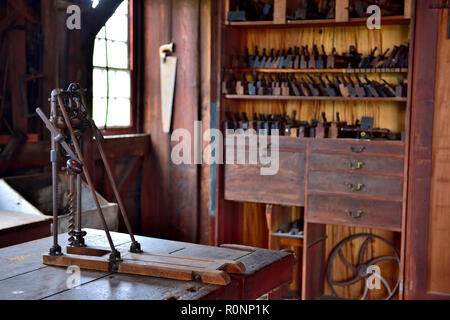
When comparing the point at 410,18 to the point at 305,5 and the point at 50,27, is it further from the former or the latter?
the point at 50,27

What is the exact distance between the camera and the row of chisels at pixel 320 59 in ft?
13.7

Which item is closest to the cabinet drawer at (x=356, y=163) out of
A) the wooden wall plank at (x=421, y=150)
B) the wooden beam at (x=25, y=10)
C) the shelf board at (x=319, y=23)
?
the wooden wall plank at (x=421, y=150)

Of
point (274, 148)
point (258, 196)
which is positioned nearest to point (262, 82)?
point (274, 148)

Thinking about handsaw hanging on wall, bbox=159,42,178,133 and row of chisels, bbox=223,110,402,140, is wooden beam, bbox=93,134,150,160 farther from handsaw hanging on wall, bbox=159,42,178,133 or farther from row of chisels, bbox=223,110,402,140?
row of chisels, bbox=223,110,402,140

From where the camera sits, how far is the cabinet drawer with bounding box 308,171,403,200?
13.4ft

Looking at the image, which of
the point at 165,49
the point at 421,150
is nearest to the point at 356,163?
the point at 421,150

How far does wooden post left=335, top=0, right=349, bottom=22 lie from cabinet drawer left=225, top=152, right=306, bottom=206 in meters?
1.02

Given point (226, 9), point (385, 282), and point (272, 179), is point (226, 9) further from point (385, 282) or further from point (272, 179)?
point (385, 282)

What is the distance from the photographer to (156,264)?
2141 mm

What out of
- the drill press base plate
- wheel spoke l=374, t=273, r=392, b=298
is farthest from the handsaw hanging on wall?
the drill press base plate

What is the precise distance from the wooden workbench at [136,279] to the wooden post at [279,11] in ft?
7.76

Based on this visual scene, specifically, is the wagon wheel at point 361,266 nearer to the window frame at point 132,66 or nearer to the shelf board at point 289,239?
the shelf board at point 289,239

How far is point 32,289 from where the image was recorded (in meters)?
1.96

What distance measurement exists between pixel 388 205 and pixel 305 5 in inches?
63.8
